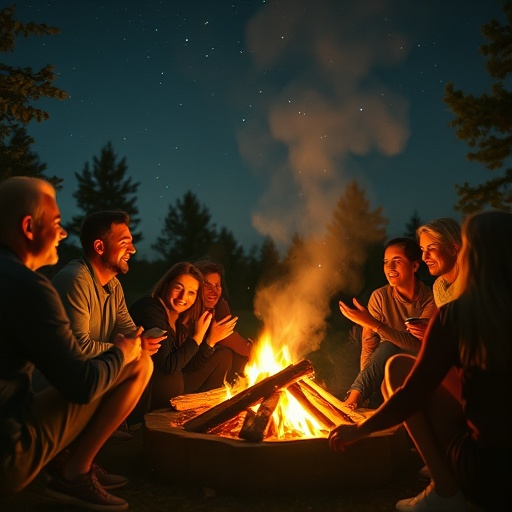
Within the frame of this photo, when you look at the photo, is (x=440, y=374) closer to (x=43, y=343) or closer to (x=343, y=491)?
(x=343, y=491)

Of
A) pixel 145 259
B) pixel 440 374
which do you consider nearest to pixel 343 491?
pixel 440 374

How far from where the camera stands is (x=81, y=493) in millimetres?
3051

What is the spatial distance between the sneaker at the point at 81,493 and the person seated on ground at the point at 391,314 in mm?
2560

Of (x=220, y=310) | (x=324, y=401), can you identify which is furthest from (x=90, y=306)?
(x=220, y=310)

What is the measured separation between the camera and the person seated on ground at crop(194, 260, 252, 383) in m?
6.20

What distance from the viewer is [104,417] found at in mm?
3012

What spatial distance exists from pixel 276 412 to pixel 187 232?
160 feet

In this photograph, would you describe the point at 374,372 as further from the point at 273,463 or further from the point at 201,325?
the point at 273,463

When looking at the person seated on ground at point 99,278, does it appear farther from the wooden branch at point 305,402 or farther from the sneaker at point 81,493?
the wooden branch at point 305,402

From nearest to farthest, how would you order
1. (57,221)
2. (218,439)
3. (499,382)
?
(499,382)
(57,221)
(218,439)

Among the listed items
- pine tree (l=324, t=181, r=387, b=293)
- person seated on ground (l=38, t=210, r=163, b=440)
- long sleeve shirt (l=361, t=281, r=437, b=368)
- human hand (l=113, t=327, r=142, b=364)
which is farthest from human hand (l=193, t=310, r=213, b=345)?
pine tree (l=324, t=181, r=387, b=293)

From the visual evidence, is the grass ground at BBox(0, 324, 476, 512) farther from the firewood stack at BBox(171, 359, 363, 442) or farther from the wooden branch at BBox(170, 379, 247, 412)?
the wooden branch at BBox(170, 379, 247, 412)

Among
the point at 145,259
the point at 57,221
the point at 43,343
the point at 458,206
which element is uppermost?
the point at 145,259

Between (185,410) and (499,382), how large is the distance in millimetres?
2845
